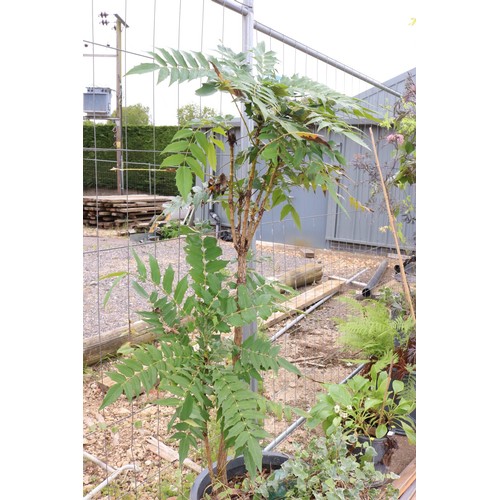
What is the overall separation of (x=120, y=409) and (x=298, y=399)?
1.11 metres

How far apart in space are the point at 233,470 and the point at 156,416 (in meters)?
1.07

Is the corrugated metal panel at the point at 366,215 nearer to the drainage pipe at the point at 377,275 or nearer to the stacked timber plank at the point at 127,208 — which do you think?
the drainage pipe at the point at 377,275

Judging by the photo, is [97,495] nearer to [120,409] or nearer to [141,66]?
[120,409]

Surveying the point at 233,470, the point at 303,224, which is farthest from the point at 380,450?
the point at 303,224

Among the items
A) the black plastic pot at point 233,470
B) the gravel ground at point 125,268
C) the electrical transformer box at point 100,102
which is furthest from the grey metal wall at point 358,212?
the black plastic pot at point 233,470

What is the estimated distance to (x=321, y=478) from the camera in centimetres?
181

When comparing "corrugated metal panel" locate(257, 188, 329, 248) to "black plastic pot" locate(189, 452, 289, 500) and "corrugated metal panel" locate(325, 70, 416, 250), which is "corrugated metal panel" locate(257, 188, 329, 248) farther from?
"black plastic pot" locate(189, 452, 289, 500)

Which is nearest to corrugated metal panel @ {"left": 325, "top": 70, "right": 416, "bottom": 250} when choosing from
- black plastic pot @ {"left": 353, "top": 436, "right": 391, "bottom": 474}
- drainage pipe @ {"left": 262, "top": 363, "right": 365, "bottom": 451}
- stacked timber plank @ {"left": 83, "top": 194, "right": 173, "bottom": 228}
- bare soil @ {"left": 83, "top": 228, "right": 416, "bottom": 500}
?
bare soil @ {"left": 83, "top": 228, "right": 416, "bottom": 500}

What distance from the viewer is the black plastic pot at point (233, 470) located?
1.75m

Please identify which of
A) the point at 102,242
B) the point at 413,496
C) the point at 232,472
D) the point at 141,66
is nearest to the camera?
the point at 141,66

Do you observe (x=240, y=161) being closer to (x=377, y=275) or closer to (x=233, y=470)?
(x=233, y=470)

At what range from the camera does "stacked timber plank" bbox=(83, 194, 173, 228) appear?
2173 millimetres
